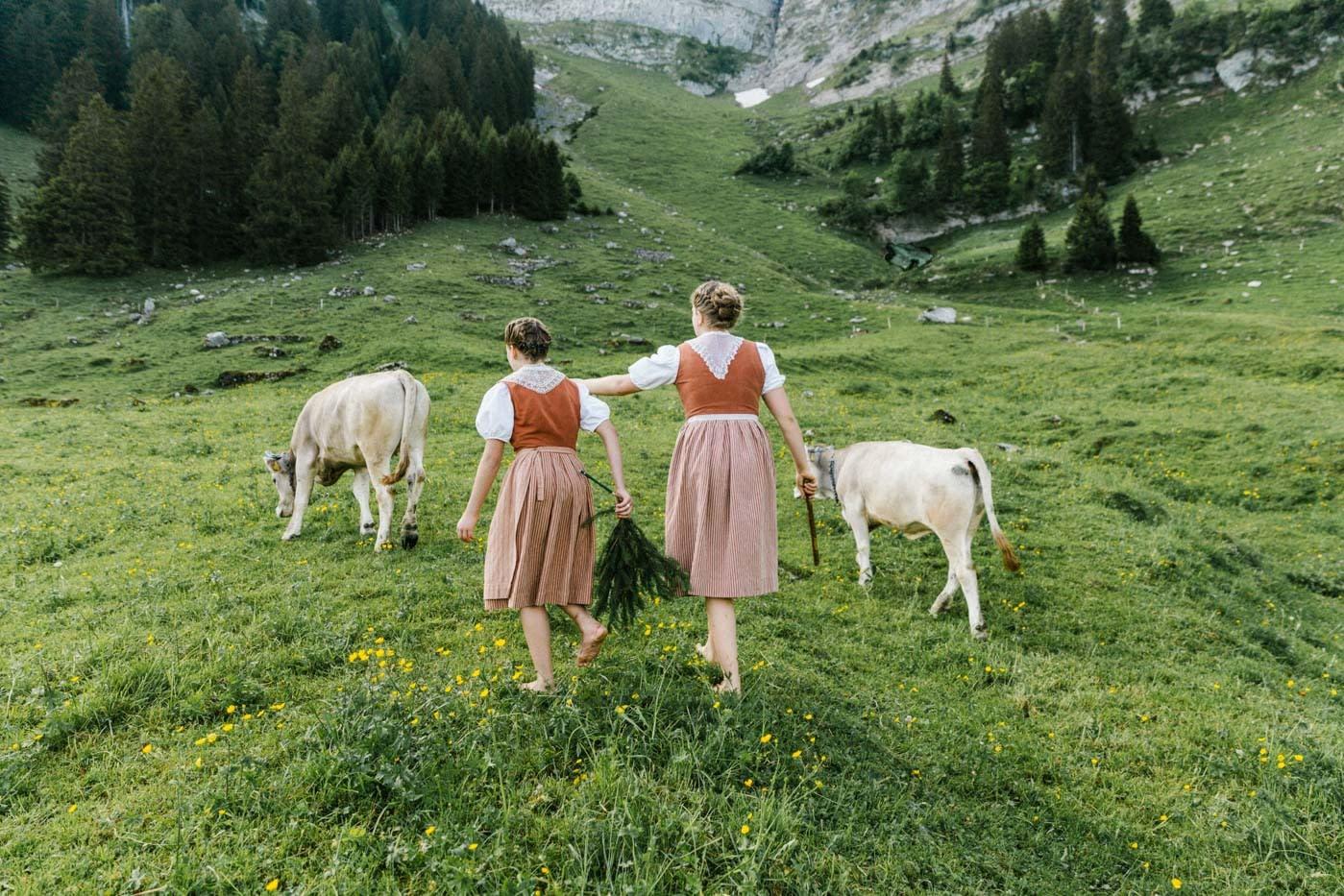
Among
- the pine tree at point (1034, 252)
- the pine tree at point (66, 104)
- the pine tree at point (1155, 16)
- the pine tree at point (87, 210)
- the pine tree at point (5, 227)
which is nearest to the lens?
the pine tree at point (87, 210)

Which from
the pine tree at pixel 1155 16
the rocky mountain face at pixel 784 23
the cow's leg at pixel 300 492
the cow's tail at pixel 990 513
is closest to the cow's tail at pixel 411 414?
the cow's leg at pixel 300 492

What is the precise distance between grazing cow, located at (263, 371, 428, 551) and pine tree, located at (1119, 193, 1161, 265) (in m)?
49.4

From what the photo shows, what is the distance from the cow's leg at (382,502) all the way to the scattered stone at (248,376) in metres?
18.0

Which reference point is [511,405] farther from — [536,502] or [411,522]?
[411,522]

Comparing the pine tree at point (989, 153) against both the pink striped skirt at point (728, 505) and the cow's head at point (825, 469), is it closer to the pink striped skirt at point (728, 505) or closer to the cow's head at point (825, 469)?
the cow's head at point (825, 469)

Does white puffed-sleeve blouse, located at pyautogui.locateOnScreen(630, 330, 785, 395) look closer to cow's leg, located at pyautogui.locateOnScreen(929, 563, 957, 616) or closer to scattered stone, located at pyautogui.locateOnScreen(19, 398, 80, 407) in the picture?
cow's leg, located at pyautogui.locateOnScreen(929, 563, 957, 616)

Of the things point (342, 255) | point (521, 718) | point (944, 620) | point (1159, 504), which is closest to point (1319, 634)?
point (1159, 504)

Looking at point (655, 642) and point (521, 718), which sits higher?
point (521, 718)

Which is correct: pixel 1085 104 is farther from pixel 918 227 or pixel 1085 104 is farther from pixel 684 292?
pixel 684 292

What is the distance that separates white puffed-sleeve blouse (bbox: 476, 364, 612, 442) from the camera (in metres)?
4.98

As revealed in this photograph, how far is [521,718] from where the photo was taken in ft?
14.6

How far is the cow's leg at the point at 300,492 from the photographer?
9733 millimetres

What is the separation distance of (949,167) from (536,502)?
77132 millimetres

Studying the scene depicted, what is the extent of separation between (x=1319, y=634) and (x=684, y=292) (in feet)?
107
